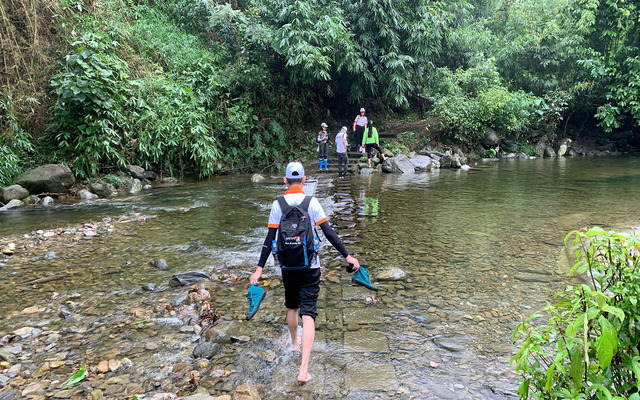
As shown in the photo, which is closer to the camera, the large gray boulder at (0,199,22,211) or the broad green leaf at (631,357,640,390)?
the broad green leaf at (631,357,640,390)

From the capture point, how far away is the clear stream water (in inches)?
131

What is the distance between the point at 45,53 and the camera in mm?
13898

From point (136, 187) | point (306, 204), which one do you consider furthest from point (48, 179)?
point (306, 204)

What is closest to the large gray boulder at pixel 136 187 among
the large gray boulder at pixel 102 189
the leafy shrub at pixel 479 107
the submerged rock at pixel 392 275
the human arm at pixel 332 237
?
the large gray boulder at pixel 102 189

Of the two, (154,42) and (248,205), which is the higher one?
(154,42)

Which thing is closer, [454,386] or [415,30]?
[454,386]

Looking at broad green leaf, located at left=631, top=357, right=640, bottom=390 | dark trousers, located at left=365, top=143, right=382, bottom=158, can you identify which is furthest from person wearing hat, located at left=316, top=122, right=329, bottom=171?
broad green leaf, located at left=631, top=357, right=640, bottom=390

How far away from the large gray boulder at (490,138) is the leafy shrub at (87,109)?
17221mm

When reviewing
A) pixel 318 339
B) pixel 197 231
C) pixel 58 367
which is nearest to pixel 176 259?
pixel 197 231

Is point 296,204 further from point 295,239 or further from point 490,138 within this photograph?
point 490,138

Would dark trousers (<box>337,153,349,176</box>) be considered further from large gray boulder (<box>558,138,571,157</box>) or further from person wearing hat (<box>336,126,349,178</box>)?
large gray boulder (<box>558,138,571,157</box>)

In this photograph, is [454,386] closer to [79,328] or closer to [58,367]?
[58,367]

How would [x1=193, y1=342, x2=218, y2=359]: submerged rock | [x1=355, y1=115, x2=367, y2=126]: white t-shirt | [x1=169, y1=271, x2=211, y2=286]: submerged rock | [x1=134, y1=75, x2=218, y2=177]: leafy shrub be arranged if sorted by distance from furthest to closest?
[x1=355, y1=115, x2=367, y2=126]: white t-shirt → [x1=134, y1=75, x2=218, y2=177]: leafy shrub → [x1=169, y1=271, x2=211, y2=286]: submerged rock → [x1=193, y1=342, x2=218, y2=359]: submerged rock

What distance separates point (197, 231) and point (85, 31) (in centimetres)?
1138
